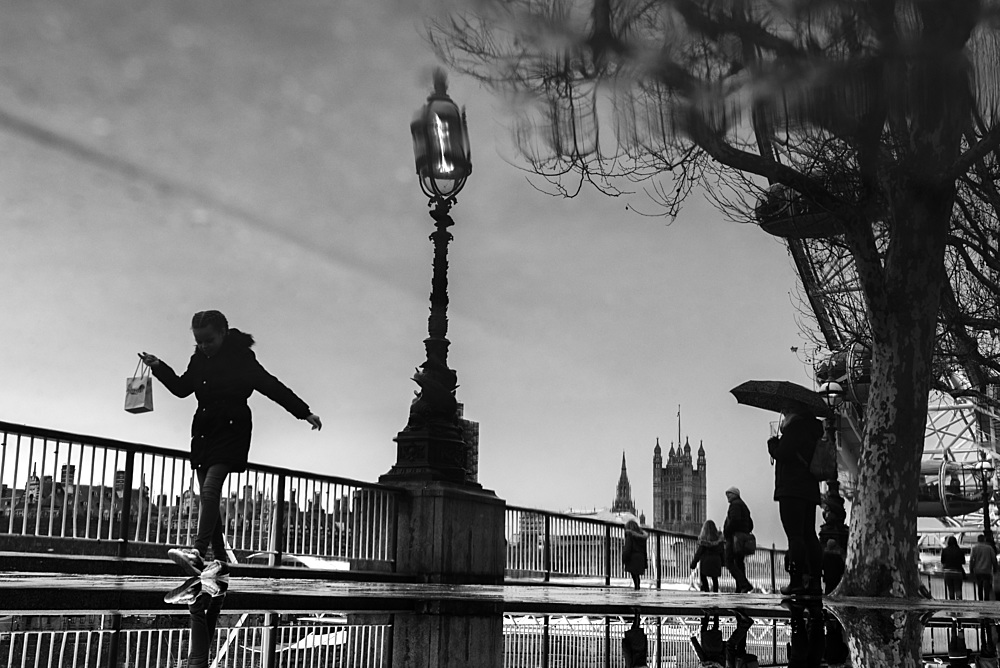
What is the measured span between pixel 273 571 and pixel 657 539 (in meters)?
15.6

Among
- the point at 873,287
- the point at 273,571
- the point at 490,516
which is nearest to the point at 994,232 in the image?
the point at 873,287

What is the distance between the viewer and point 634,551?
2297cm

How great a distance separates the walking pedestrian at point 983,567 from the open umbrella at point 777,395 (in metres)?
18.8

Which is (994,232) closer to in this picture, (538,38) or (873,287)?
(873,287)

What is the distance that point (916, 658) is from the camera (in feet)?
15.8

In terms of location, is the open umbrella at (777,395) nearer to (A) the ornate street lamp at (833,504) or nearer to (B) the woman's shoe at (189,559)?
(A) the ornate street lamp at (833,504)

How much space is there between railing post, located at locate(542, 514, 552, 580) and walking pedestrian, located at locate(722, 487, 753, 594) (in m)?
3.83

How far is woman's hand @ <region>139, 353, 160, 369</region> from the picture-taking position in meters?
7.41

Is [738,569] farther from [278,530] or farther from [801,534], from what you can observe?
[278,530]

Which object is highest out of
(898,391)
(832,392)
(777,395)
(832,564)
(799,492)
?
(832,392)

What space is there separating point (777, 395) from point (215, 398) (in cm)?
824

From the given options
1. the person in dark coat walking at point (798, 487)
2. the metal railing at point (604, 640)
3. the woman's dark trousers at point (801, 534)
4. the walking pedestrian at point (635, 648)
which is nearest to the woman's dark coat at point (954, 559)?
the woman's dark trousers at point (801, 534)

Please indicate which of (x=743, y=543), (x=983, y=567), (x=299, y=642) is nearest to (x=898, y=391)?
(x=299, y=642)

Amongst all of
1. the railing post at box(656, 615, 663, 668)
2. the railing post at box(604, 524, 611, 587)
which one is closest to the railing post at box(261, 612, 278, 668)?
the railing post at box(656, 615, 663, 668)
